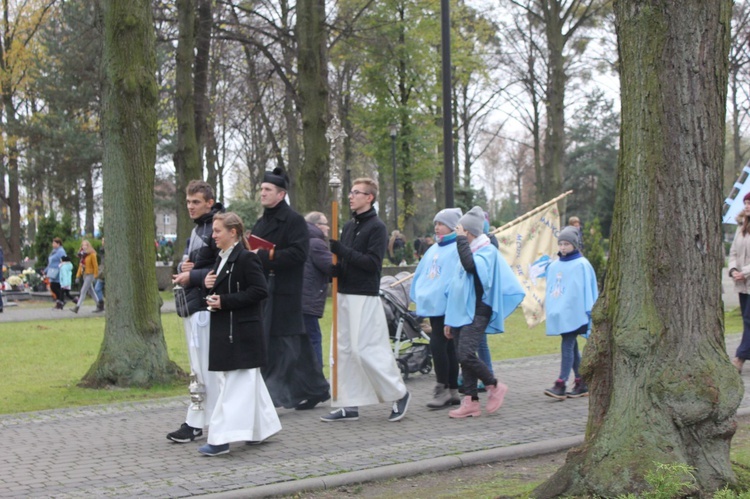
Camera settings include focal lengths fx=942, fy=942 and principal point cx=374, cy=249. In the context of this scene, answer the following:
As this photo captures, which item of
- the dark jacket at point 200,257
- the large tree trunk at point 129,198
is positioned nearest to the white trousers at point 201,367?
the dark jacket at point 200,257

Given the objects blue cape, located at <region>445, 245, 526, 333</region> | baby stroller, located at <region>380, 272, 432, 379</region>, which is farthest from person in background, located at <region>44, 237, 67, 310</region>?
blue cape, located at <region>445, 245, 526, 333</region>

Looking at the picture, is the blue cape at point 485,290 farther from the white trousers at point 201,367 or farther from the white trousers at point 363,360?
the white trousers at point 201,367

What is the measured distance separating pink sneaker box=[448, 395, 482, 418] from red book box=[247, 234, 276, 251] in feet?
7.31

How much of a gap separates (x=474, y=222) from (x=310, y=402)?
7.62 feet

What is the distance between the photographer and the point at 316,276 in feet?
32.8

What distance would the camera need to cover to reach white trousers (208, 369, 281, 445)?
6977 millimetres

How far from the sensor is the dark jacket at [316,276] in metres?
9.79

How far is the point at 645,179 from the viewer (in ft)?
17.7

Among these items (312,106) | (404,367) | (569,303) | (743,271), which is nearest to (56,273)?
(312,106)

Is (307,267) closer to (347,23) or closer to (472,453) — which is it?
(472,453)

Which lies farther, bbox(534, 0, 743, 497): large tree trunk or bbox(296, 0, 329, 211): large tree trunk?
bbox(296, 0, 329, 211): large tree trunk

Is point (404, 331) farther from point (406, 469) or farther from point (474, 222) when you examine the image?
point (406, 469)

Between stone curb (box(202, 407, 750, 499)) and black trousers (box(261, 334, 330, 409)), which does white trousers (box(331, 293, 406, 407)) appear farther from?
stone curb (box(202, 407, 750, 499))

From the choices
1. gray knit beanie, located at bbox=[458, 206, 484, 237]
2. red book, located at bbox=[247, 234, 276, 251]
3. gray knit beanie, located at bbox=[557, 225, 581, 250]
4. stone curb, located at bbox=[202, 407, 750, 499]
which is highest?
gray knit beanie, located at bbox=[458, 206, 484, 237]
